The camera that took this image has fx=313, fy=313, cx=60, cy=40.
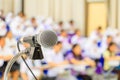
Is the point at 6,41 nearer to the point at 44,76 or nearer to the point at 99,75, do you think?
the point at 44,76

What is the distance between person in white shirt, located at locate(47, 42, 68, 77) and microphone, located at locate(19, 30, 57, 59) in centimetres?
345

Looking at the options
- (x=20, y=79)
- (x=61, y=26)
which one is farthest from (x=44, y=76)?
(x=61, y=26)

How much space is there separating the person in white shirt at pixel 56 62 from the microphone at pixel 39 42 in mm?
3454

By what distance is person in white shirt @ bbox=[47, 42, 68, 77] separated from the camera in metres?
4.52

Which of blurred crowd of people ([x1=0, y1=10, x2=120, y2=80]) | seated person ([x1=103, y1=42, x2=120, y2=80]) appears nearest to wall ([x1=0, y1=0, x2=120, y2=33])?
blurred crowd of people ([x1=0, y1=10, x2=120, y2=80])

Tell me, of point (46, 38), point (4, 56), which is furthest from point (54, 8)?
point (46, 38)

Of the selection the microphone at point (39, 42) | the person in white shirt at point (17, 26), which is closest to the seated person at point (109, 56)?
the person in white shirt at point (17, 26)

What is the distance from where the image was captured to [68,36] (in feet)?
22.9

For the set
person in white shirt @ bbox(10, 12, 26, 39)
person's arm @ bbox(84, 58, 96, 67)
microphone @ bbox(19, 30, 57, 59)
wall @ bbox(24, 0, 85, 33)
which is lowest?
person's arm @ bbox(84, 58, 96, 67)

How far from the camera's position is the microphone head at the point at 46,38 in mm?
992

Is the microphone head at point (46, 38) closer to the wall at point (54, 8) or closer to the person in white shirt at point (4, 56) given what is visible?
the person in white shirt at point (4, 56)

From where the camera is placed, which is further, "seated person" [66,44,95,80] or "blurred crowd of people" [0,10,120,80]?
"seated person" [66,44,95,80]

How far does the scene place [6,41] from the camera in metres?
5.04

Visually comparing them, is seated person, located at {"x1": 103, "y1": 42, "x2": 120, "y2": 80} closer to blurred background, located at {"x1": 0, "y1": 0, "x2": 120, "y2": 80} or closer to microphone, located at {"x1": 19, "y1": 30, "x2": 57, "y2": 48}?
blurred background, located at {"x1": 0, "y1": 0, "x2": 120, "y2": 80}
